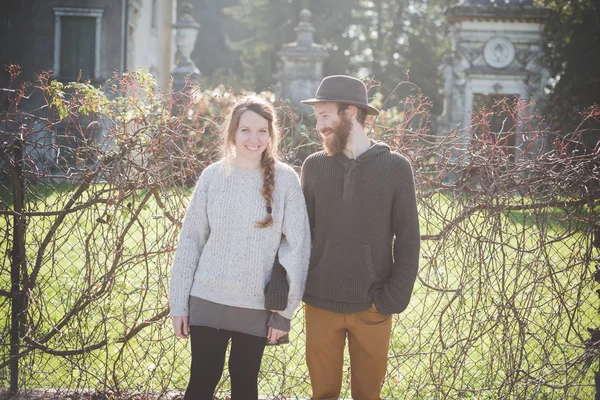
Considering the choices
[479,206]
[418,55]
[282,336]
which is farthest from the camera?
[418,55]

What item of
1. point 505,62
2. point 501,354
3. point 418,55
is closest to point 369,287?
point 501,354

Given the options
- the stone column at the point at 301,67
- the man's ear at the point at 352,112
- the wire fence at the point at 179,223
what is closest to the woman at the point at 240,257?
the man's ear at the point at 352,112

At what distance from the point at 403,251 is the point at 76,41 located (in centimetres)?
1823

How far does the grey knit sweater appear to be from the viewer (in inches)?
125

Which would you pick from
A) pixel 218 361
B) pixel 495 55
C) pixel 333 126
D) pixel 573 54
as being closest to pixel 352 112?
pixel 333 126

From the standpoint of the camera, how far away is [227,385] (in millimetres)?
4488

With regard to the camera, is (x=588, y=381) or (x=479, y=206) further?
(x=588, y=381)

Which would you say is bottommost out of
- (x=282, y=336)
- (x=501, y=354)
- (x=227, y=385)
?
(x=227, y=385)

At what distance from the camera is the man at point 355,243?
10.4 ft

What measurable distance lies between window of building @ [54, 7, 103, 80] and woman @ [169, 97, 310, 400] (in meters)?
17.1

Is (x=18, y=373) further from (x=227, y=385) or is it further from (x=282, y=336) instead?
(x=282, y=336)

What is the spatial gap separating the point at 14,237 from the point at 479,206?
284 centimetres

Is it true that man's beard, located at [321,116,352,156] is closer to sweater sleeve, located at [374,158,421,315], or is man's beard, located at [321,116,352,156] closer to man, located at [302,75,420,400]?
man, located at [302,75,420,400]

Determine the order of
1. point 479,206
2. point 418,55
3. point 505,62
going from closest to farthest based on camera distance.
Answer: point 479,206 < point 505,62 < point 418,55
